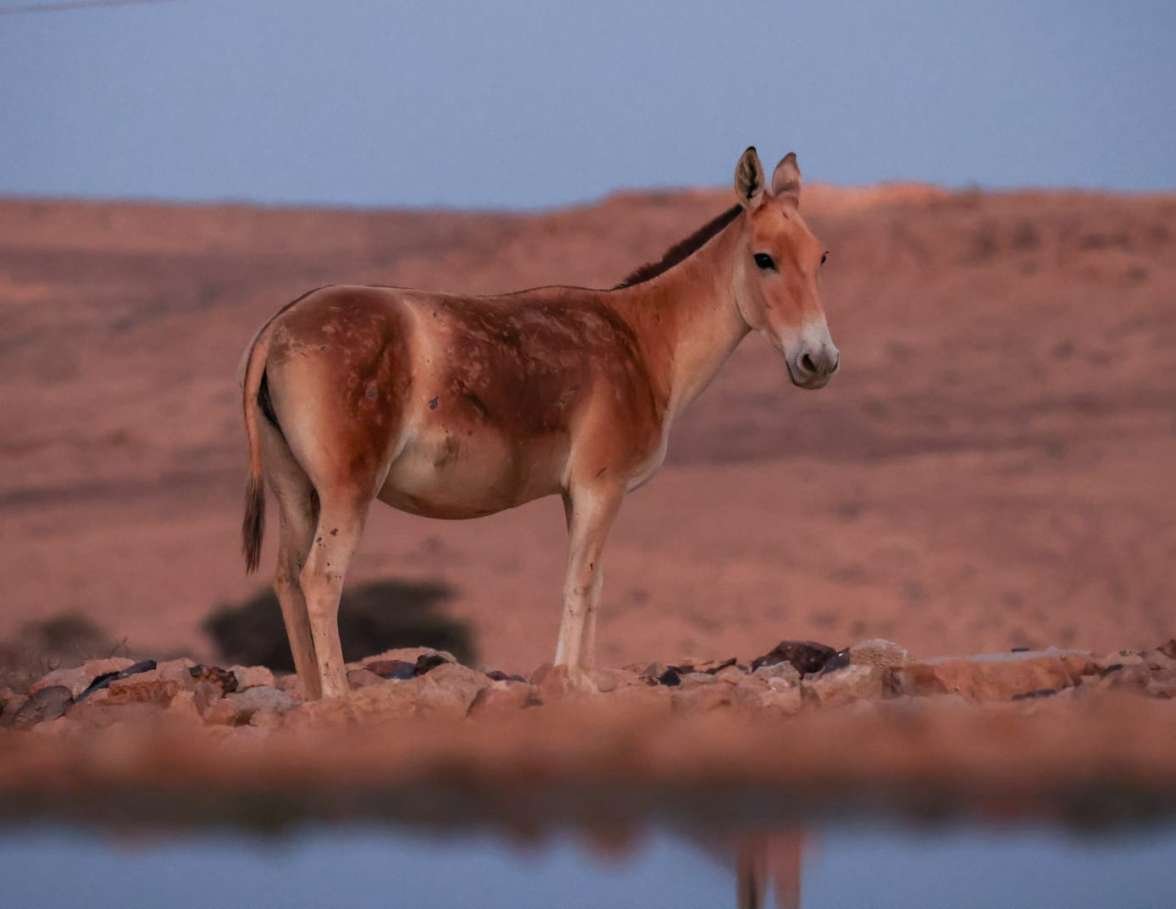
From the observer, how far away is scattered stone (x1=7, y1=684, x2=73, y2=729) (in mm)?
13484

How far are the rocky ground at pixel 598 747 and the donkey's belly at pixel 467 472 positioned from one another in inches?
40.3

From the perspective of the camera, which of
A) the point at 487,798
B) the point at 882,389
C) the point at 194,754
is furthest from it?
the point at 882,389

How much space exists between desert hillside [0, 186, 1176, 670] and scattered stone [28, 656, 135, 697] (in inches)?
420

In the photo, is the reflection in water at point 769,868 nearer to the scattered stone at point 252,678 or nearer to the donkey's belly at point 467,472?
the donkey's belly at point 467,472

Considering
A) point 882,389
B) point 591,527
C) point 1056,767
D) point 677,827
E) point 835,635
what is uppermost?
point 882,389

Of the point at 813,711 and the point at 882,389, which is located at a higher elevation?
the point at 882,389

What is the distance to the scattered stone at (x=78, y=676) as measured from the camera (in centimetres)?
1508

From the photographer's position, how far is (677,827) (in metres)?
9.44

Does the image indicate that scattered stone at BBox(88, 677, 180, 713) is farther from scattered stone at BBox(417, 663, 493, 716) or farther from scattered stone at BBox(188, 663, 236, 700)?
scattered stone at BBox(417, 663, 493, 716)

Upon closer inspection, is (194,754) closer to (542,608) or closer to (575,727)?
(575,727)

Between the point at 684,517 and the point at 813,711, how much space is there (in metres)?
22.3

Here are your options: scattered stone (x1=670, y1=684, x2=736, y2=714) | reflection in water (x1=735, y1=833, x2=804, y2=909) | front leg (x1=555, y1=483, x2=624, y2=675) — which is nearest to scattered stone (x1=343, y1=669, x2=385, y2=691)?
front leg (x1=555, y1=483, x2=624, y2=675)

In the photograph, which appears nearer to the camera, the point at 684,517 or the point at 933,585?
the point at 933,585

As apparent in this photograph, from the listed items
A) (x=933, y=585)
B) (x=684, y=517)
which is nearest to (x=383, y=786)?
(x=933, y=585)
